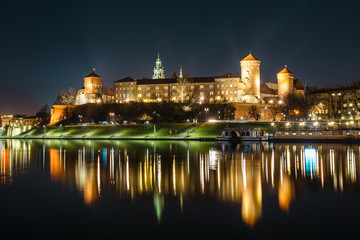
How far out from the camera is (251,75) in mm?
85812

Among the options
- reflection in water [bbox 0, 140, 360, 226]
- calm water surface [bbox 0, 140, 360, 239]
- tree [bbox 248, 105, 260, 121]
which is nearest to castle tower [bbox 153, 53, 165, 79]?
Result: tree [bbox 248, 105, 260, 121]

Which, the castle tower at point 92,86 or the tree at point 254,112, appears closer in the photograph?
the tree at point 254,112

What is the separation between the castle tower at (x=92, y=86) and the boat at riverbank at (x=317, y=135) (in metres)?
58.4

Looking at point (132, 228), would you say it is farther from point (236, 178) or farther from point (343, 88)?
point (343, 88)

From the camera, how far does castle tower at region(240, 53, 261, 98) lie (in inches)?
3366

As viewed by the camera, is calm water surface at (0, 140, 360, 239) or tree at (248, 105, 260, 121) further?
tree at (248, 105, 260, 121)

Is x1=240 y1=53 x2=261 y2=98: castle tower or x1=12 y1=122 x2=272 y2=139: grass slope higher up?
x1=240 y1=53 x2=261 y2=98: castle tower

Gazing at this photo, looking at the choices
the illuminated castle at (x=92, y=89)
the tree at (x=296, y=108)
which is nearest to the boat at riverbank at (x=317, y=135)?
the tree at (x=296, y=108)

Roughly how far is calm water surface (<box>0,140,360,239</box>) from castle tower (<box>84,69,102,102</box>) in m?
75.2

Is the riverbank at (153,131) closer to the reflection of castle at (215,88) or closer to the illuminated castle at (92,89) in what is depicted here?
the illuminated castle at (92,89)

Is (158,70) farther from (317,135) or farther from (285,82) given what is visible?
(317,135)

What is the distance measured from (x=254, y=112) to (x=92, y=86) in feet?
137

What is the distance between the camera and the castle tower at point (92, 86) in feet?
312

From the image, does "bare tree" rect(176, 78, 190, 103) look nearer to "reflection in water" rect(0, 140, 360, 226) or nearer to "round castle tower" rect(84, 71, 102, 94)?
"round castle tower" rect(84, 71, 102, 94)
